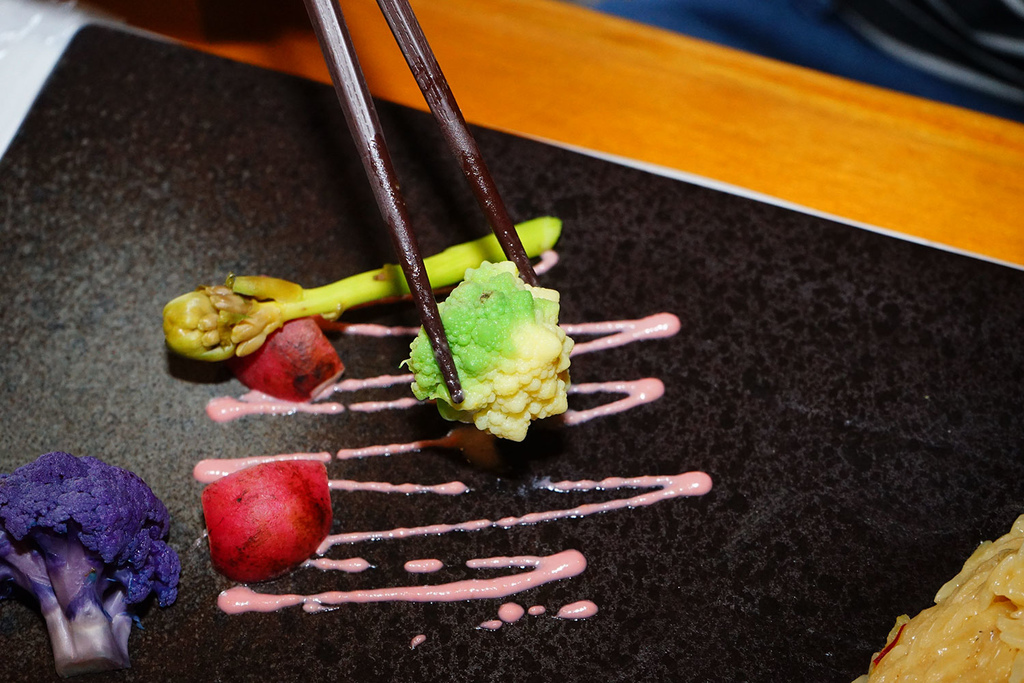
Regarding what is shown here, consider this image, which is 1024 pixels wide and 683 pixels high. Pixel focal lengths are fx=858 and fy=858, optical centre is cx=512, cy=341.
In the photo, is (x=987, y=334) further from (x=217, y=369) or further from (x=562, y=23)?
(x=217, y=369)

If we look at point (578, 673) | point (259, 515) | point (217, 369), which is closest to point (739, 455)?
point (578, 673)

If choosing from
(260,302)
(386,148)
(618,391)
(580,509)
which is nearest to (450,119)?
(386,148)

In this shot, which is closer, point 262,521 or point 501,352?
point 501,352

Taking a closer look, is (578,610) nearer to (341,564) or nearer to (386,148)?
(341,564)

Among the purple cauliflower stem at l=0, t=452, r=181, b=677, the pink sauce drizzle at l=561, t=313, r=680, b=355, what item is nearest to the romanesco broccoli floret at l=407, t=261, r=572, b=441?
the pink sauce drizzle at l=561, t=313, r=680, b=355

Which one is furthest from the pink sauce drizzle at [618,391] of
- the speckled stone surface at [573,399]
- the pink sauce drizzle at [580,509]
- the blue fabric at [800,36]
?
the blue fabric at [800,36]
